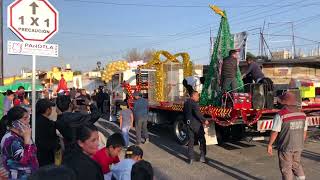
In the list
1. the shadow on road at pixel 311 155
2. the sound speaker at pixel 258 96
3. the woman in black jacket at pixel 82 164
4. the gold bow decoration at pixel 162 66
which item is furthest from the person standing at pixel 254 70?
the woman in black jacket at pixel 82 164

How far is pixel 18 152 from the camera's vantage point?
4.53 meters

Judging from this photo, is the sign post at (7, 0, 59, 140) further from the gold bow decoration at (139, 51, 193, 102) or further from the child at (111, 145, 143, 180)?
the gold bow decoration at (139, 51, 193, 102)

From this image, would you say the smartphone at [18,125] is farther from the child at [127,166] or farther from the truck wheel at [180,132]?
the truck wheel at [180,132]

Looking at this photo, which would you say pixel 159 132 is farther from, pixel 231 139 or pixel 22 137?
pixel 22 137

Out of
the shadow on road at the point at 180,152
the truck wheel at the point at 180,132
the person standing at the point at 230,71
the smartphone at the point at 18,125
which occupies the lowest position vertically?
the shadow on road at the point at 180,152

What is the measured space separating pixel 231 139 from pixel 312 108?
273 centimetres

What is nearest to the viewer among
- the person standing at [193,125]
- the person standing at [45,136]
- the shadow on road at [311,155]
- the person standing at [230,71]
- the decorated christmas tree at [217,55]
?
the person standing at [45,136]

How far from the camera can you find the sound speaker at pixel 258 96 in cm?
1098

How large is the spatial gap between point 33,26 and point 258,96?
668 cm

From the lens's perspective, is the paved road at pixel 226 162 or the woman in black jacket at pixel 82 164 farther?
the paved road at pixel 226 162

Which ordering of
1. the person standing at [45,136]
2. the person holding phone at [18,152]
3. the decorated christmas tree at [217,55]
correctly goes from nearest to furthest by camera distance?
the person holding phone at [18,152] < the person standing at [45,136] < the decorated christmas tree at [217,55]

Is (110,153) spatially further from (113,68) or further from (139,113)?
(113,68)

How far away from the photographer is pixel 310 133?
47.1ft

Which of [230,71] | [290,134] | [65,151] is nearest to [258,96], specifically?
[230,71]
